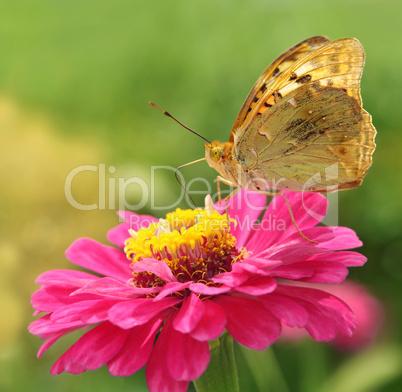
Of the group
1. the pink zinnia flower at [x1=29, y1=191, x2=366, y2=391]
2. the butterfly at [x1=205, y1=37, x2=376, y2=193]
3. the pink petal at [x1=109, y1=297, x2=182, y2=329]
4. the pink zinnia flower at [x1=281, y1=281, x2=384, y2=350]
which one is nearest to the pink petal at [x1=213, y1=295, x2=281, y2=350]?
the pink zinnia flower at [x1=29, y1=191, x2=366, y2=391]

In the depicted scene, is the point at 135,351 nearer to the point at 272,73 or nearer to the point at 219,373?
the point at 219,373

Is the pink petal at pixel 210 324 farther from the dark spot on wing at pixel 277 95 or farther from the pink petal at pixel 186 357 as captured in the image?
the dark spot on wing at pixel 277 95

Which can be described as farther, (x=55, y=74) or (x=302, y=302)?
(x=55, y=74)

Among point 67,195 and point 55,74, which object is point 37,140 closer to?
point 67,195

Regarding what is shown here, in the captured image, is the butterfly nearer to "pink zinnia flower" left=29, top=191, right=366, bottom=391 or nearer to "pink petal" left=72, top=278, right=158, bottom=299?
"pink zinnia flower" left=29, top=191, right=366, bottom=391

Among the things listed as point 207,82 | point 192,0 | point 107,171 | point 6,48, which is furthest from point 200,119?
point 6,48

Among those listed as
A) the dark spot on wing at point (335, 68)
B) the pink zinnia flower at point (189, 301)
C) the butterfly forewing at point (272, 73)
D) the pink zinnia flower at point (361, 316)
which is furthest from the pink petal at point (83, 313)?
the pink zinnia flower at point (361, 316)

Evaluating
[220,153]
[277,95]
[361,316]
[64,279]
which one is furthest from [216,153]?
[361,316]
